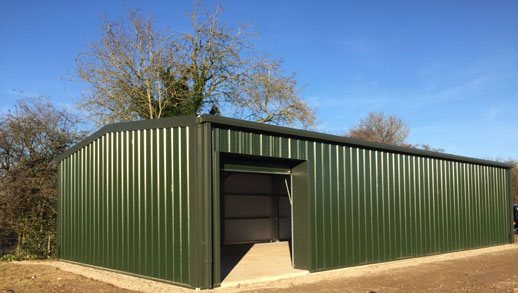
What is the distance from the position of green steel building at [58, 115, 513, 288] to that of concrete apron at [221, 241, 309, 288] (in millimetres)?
399

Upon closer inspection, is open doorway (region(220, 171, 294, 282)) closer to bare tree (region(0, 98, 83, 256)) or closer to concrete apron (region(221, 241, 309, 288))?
concrete apron (region(221, 241, 309, 288))

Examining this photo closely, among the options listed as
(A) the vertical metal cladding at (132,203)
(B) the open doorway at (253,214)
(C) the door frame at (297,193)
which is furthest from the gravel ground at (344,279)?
(B) the open doorway at (253,214)

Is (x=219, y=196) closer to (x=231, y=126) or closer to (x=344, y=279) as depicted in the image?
(x=231, y=126)

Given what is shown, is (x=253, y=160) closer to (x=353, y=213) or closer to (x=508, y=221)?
(x=353, y=213)

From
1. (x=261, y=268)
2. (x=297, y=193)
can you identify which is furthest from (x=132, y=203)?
(x=297, y=193)

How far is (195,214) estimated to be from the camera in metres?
9.54

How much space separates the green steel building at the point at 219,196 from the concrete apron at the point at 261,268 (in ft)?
1.31

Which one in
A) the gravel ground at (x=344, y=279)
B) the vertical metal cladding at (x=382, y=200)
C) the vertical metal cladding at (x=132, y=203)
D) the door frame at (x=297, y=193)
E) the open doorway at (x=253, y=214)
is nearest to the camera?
the gravel ground at (x=344, y=279)

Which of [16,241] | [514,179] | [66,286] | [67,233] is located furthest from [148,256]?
[514,179]

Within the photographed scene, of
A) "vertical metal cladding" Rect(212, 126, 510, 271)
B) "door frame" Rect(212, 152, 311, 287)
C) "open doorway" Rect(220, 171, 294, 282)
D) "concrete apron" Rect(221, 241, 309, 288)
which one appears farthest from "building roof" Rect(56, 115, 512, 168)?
"open doorway" Rect(220, 171, 294, 282)

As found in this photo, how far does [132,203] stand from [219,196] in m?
2.40

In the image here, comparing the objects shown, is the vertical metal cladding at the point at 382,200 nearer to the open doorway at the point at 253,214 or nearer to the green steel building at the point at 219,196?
the green steel building at the point at 219,196

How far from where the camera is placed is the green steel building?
9.74 meters

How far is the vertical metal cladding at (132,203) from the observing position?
9977 mm
